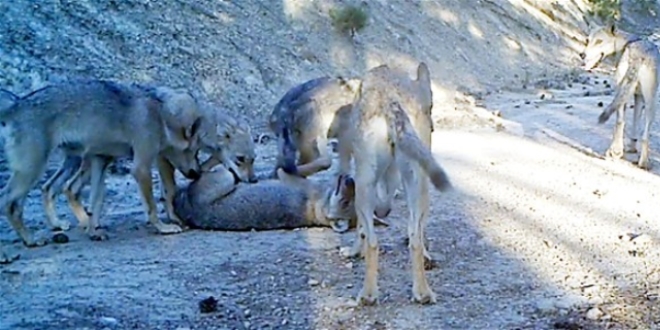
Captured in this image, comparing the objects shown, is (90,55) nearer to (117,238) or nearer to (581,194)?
(117,238)

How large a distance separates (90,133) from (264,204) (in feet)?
5.38

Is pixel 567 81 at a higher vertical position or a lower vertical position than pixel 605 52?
lower

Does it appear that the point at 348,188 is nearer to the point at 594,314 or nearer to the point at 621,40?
the point at 594,314

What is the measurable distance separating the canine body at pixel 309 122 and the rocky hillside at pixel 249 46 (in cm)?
463

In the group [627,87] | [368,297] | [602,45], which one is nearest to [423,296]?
[368,297]

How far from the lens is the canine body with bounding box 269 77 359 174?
9.48 meters

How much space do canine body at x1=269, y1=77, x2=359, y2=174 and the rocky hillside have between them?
463 centimetres

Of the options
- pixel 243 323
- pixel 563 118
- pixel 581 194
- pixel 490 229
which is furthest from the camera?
pixel 563 118

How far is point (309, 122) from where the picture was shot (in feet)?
31.2

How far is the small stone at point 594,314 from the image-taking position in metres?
5.79

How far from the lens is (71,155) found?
837cm

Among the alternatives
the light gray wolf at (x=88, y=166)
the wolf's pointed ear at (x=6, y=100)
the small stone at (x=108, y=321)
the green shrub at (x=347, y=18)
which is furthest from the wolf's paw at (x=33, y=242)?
the green shrub at (x=347, y=18)

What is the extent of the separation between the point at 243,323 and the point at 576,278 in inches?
96.9

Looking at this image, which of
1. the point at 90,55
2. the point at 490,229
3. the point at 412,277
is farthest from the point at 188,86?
the point at 412,277
